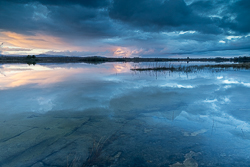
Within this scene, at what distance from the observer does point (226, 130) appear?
407 cm

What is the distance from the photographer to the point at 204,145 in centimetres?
338

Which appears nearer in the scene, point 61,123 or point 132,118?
point 61,123

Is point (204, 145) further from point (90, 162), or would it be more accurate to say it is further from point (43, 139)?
point (43, 139)

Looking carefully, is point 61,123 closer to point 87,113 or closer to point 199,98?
point 87,113

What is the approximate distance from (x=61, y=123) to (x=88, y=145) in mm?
1535

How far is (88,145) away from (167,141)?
1728 mm

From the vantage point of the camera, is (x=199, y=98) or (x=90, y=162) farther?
(x=199, y=98)

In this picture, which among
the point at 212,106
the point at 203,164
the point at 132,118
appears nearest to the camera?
the point at 203,164

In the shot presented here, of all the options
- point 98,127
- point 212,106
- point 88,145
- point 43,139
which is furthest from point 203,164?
point 212,106

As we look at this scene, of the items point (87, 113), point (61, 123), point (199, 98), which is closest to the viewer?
point (61, 123)

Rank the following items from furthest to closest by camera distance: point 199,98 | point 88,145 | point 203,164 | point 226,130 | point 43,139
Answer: point 199,98 < point 226,130 < point 43,139 < point 88,145 < point 203,164

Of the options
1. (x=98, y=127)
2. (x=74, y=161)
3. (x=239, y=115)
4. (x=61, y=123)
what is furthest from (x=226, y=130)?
(x=61, y=123)

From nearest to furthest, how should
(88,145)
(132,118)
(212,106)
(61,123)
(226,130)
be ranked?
1. (88,145)
2. (226,130)
3. (61,123)
4. (132,118)
5. (212,106)

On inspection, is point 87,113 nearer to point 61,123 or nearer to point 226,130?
point 61,123
